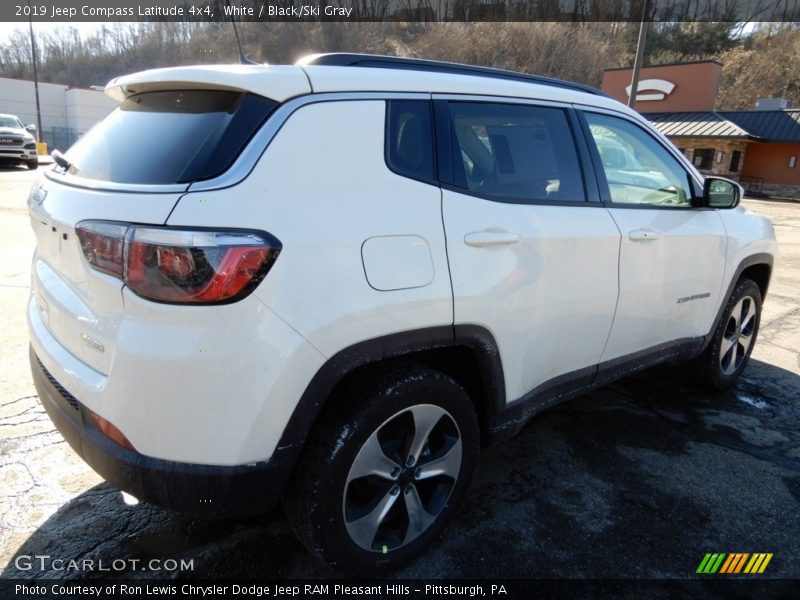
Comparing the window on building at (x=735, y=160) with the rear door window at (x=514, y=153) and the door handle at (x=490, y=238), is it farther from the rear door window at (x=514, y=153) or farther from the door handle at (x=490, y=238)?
the door handle at (x=490, y=238)

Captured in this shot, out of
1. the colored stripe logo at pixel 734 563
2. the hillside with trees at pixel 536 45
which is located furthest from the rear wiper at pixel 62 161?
the hillside with trees at pixel 536 45

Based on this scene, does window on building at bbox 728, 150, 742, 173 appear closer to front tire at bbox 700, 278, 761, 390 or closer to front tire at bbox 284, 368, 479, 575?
front tire at bbox 700, 278, 761, 390

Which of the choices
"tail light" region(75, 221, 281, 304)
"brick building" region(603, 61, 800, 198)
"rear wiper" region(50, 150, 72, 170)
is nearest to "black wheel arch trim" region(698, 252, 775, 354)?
"tail light" region(75, 221, 281, 304)

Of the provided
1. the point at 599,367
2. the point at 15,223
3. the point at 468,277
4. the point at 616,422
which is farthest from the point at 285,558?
the point at 15,223

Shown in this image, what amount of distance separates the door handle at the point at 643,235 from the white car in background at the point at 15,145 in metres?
21.2

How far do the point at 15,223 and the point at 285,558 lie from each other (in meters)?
9.08

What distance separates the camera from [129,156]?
1981mm

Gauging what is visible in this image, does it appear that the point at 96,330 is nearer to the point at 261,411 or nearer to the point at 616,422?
the point at 261,411

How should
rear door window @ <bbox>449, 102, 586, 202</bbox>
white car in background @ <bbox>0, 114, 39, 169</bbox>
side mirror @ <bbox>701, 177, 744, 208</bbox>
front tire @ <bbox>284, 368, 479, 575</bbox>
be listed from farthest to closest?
white car in background @ <bbox>0, 114, 39, 169</bbox> → side mirror @ <bbox>701, 177, 744, 208</bbox> → rear door window @ <bbox>449, 102, 586, 202</bbox> → front tire @ <bbox>284, 368, 479, 575</bbox>

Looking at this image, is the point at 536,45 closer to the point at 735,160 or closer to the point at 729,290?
the point at 735,160

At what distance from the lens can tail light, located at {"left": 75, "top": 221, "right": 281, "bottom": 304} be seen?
5.25 ft

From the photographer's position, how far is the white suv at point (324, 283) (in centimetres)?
164

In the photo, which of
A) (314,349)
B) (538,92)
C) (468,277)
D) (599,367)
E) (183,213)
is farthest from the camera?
(599,367)

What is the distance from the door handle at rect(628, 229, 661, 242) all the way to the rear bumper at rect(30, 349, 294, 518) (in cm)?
198
